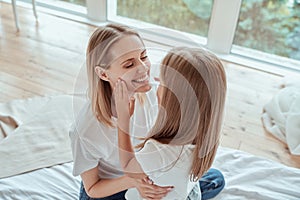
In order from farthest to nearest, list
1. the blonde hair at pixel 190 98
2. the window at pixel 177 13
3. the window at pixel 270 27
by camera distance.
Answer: the window at pixel 177 13
the window at pixel 270 27
the blonde hair at pixel 190 98

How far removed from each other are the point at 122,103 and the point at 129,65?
8 centimetres

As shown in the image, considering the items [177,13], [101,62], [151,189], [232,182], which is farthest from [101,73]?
[177,13]

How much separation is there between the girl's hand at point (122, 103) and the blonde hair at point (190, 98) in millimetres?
72

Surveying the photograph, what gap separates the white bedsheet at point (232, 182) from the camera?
1214 millimetres

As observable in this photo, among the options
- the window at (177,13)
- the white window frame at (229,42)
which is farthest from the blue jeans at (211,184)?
the window at (177,13)

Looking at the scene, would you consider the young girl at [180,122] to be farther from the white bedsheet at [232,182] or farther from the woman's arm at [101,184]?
the white bedsheet at [232,182]

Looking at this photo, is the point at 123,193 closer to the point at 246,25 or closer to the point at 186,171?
the point at 186,171

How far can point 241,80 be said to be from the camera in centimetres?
204

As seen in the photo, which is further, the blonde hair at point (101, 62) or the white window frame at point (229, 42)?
the white window frame at point (229, 42)

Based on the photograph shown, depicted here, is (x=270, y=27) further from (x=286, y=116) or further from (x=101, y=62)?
(x=101, y=62)

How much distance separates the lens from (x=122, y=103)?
77cm

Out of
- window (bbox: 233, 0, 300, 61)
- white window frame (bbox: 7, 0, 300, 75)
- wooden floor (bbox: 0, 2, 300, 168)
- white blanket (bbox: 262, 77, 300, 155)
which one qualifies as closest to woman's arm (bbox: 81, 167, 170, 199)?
wooden floor (bbox: 0, 2, 300, 168)

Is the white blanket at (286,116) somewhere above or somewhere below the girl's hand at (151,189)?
below

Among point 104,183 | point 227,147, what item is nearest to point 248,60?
point 227,147
